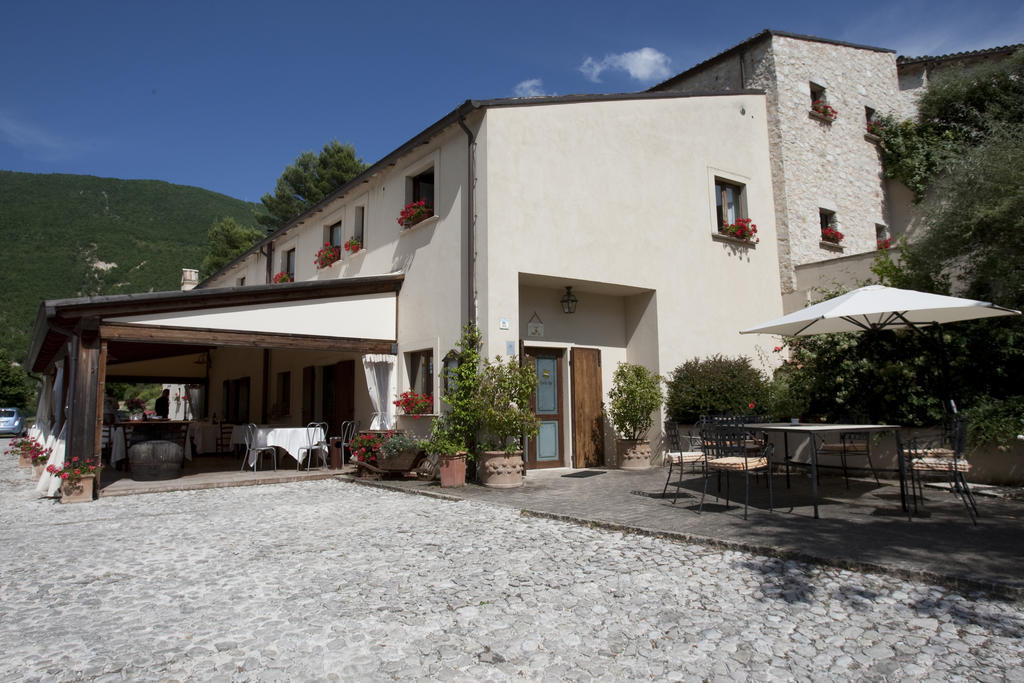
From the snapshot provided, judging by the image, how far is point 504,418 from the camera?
8.62 metres

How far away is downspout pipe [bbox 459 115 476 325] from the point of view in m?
9.55

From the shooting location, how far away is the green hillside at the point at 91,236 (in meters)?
57.8

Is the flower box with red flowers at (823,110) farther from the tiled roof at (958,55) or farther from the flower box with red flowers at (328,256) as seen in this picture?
the flower box with red flowers at (328,256)

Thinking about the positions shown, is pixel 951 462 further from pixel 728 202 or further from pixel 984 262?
pixel 728 202

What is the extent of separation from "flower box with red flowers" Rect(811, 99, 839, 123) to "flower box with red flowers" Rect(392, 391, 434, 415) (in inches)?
411

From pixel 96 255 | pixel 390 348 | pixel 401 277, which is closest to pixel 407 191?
pixel 401 277

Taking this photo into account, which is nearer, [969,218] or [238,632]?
[238,632]

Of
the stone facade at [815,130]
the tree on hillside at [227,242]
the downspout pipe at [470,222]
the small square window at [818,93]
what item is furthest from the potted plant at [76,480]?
the tree on hillside at [227,242]

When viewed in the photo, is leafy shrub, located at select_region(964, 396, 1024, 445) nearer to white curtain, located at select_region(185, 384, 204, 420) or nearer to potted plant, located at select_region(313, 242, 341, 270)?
potted plant, located at select_region(313, 242, 341, 270)

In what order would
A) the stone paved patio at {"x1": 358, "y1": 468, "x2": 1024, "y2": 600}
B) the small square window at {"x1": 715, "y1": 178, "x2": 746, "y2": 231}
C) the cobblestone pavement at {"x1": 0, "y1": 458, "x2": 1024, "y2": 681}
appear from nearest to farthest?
the cobblestone pavement at {"x1": 0, "y1": 458, "x2": 1024, "y2": 681} → the stone paved patio at {"x1": 358, "y1": 468, "x2": 1024, "y2": 600} → the small square window at {"x1": 715, "y1": 178, "x2": 746, "y2": 231}

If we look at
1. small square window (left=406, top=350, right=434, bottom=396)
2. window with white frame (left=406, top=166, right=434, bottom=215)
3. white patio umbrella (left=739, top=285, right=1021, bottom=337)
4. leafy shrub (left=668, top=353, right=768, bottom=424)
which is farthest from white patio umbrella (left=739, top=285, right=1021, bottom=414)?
window with white frame (left=406, top=166, right=434, bottom=215)

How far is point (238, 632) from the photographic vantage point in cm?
352

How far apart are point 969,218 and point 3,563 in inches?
475

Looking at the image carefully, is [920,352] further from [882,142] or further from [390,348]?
[882,142]
